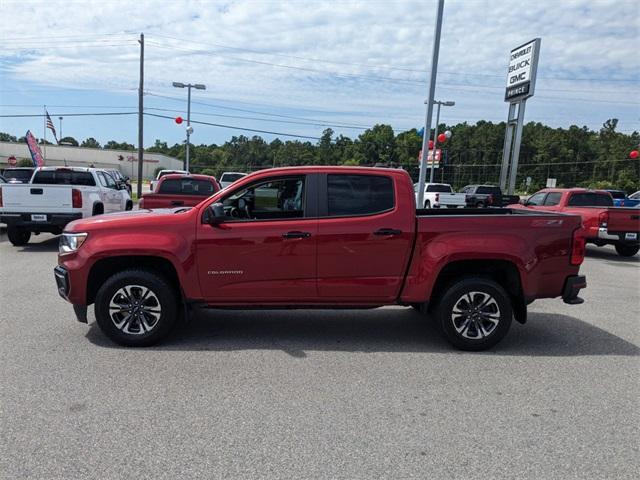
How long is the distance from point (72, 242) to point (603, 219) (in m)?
11.6

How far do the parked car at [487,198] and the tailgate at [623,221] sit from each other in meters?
4.36

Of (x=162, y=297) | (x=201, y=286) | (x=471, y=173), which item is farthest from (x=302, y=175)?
(x=471, y=173)

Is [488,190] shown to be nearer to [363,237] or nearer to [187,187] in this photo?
[187,187]

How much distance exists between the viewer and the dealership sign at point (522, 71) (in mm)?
23234

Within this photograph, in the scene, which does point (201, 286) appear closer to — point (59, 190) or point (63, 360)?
point (63, 360)

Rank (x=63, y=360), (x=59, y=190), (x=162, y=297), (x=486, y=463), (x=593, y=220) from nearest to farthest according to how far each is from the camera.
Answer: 1. (x=486, y=463)
2. (x=63, y=360)
3. (x=162, y=297)
4. (x=59, y=190)
5. (x=593, y=220)

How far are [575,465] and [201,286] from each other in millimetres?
3528

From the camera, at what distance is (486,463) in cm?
313

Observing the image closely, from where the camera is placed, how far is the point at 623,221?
12.0 meters

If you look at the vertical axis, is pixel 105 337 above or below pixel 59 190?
below

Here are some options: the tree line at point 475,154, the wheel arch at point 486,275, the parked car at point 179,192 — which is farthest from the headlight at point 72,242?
the tree line at point 475,154

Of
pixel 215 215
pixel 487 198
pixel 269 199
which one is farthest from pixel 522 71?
pixel 215 215

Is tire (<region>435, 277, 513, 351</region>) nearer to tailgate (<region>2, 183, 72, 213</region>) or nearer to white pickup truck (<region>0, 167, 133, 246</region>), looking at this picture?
white pickup truck (<region>0, 167, 133, 246</region>)

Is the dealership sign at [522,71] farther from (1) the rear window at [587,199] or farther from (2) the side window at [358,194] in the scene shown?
(2) the side window at [358,194]
